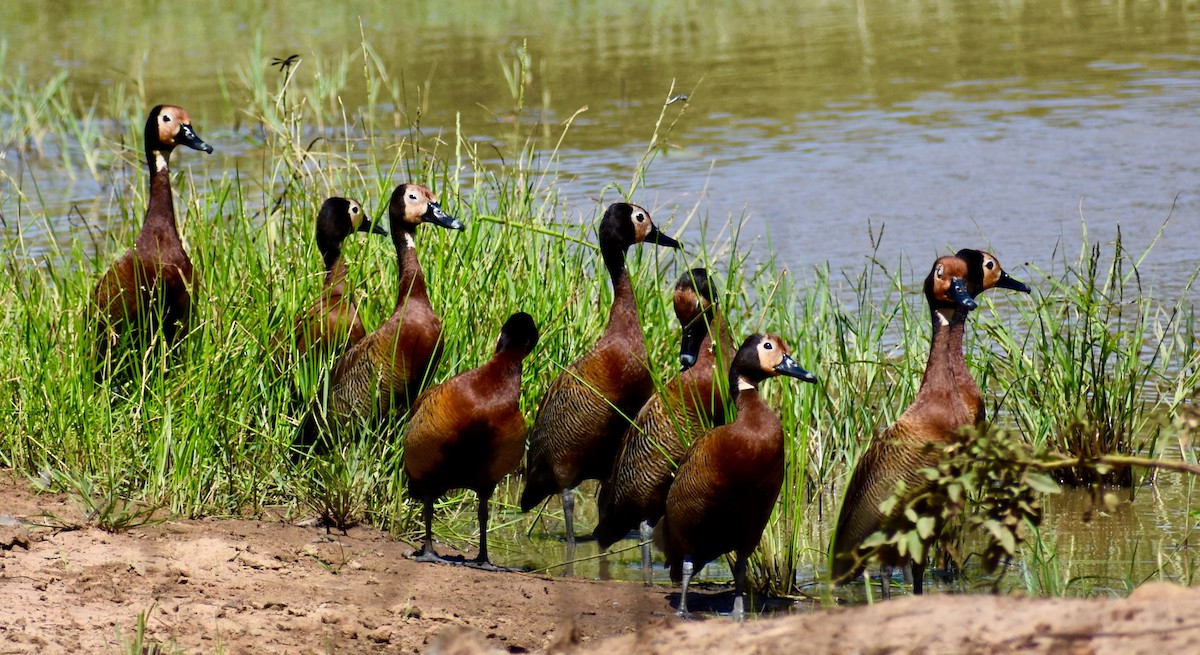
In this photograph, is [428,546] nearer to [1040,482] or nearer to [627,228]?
[627,228]

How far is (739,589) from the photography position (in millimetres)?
5148

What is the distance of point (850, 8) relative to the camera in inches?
855

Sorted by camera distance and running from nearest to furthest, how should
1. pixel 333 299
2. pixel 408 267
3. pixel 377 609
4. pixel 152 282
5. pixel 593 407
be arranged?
pixel 377 609 < pixel 593 407 < pixel 408 267 < pixel 152 282 < pixel 333 299

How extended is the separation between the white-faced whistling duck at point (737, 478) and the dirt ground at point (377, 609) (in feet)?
0.95

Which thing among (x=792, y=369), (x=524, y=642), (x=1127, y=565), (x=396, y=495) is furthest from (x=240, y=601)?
(x=1127, y=565)

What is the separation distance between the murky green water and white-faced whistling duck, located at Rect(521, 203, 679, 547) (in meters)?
1.32

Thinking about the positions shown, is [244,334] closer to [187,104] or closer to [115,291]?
[115,291]

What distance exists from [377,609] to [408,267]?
2197 mm

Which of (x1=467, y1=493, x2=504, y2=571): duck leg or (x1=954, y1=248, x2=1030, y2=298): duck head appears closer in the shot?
(x1=467, y1=493, x2=504, y2=571): duck leg

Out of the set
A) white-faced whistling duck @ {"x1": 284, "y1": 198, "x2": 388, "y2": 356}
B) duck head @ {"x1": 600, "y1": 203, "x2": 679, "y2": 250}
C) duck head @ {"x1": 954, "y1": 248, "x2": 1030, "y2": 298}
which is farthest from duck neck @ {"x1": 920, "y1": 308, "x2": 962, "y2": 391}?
white-faced whistling duck @ {"x1": 284, "y1": 198, "x2": 388, "y2": 356}

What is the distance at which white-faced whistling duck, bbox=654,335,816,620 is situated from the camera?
5062 mm

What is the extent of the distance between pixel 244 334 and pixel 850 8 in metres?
17.0

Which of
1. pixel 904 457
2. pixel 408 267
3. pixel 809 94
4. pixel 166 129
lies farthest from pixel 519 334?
pixel 809 94

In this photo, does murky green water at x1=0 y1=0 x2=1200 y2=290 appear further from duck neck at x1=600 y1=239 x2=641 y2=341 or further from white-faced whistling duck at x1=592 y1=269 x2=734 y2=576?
white-faced whistling duck at x1=592 y1=269 x2=734 y2=576
